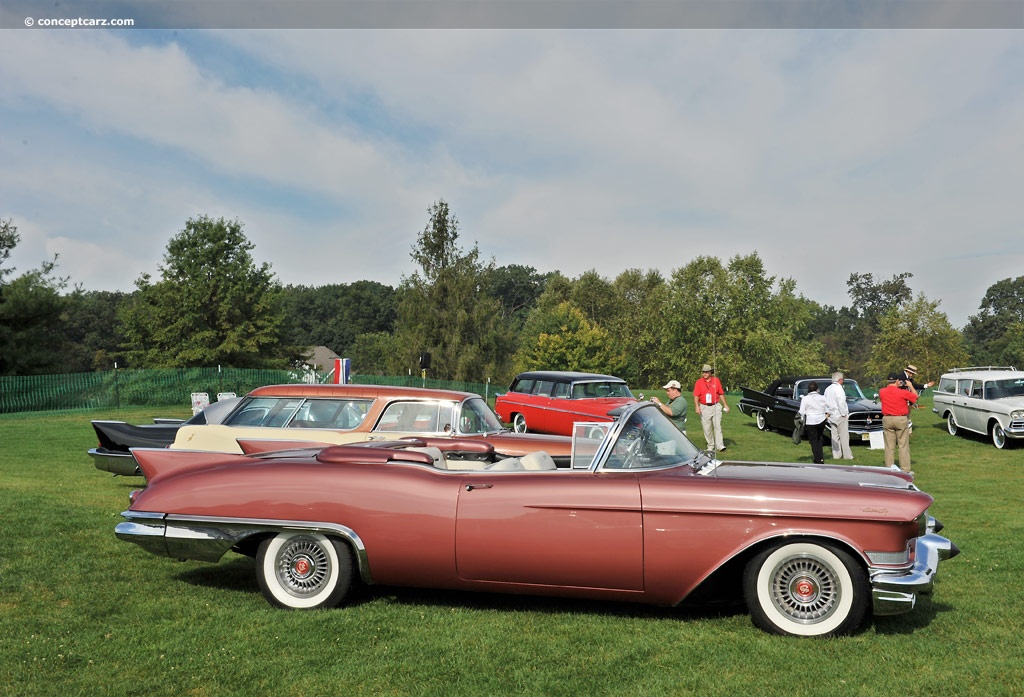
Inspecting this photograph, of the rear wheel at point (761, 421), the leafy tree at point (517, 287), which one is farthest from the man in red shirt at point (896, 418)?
the leafy tree at point (517, 287)

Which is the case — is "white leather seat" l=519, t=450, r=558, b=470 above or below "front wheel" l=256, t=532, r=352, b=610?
above

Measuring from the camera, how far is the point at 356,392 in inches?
361

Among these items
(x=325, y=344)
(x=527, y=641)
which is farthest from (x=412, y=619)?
(x=325, y=344)

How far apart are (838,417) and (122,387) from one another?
25.0m

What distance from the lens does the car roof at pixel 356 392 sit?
29.8ft

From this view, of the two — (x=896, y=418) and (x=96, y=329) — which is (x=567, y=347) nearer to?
(x=896, y=418)

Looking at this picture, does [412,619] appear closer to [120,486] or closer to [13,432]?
[120,486]

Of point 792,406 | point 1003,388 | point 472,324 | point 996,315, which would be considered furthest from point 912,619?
point 996,315

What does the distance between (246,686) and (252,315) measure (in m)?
50.4

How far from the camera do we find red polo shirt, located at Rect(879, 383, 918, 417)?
12.3 m

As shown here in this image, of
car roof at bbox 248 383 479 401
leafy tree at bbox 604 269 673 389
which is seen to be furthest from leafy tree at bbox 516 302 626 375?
car roof at bbox 248 383 479 401

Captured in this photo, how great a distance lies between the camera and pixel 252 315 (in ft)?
169

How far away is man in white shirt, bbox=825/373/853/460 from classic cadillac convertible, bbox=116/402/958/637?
30.5 feet

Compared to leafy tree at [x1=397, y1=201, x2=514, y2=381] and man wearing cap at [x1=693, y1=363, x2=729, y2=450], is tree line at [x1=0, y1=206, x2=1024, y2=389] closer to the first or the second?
leafy tree at [x1=397, y1=201, x2=514, y2=381]
